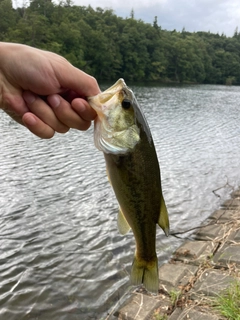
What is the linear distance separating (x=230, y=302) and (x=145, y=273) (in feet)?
7.14

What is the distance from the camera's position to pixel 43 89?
2.62 m

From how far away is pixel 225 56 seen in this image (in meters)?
125

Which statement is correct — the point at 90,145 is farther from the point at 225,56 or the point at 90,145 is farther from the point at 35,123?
the point at 225,56

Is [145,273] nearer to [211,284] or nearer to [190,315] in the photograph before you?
[190,315]

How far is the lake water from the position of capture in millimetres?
6145

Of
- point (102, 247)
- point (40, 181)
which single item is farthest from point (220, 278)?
point (40, 181)

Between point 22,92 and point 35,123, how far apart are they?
1.03 feet

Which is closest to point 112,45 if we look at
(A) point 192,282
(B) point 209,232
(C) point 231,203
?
(C) point 231,203

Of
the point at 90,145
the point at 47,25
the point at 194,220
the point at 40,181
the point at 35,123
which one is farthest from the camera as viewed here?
the point at 47,25

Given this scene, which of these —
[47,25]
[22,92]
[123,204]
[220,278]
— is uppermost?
[47,25]

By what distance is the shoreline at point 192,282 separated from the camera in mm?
4672

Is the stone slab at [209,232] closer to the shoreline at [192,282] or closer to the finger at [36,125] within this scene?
the shoreline at [192,282]

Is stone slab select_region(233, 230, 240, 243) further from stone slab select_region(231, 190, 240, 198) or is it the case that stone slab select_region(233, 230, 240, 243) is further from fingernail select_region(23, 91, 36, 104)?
fingernail select_region(23, 91, 36, 104)

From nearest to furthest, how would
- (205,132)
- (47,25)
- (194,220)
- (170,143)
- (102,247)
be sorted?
1. (102,247)
2. (194,220)
3. (170,143)
4. (205,132)
5. (47,25)
